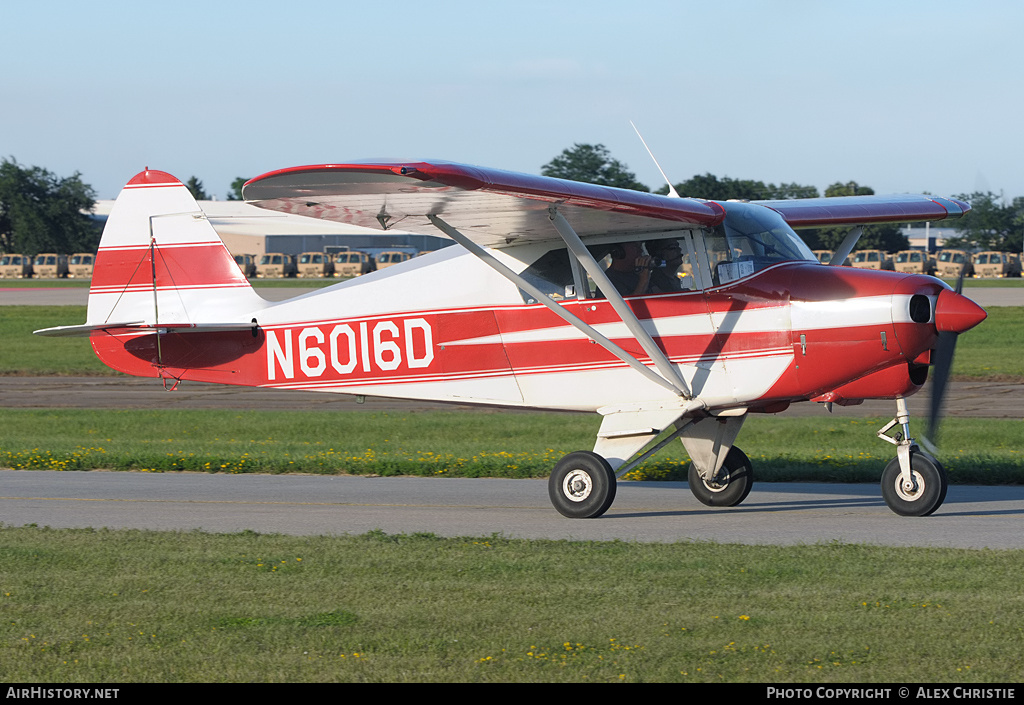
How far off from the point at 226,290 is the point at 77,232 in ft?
302

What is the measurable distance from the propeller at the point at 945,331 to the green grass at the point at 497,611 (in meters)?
1.70

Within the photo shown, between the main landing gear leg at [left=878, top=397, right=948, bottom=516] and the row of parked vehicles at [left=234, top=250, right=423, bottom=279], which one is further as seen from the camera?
the row of parked vehicles at [left=234, top=250, right=423, bottom=279]

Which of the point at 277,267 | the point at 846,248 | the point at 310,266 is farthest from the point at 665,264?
the point at 277,267

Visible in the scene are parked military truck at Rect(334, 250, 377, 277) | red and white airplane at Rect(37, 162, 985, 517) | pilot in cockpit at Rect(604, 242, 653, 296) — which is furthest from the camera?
parked military truck at Rect(334, 250, 377, 277)

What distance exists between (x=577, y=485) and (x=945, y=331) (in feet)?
10.3

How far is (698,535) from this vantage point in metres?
8.99

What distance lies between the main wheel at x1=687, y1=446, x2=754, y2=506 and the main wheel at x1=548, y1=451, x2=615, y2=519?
51.3 inches

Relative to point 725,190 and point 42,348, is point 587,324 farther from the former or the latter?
point 725,190

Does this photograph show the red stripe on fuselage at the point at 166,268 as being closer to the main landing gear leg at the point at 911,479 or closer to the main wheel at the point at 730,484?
the main wheel at the point at 730,484

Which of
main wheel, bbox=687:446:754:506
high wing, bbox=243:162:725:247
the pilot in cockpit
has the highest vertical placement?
high wing, bbox=243:162:725:247

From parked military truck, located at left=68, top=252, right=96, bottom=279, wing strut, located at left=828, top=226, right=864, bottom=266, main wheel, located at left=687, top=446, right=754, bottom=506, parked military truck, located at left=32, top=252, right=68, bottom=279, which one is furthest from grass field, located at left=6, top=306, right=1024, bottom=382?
parked military truck, located at left=68, top=252, right=96, bottom=279

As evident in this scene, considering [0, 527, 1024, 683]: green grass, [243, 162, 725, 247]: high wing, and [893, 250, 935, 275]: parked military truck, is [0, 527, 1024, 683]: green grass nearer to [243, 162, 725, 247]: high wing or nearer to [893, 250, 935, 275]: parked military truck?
[243, 162, 725, 247]: high wing

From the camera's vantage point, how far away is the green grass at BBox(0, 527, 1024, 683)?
5211 millimetres

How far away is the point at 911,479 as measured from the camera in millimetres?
9469
